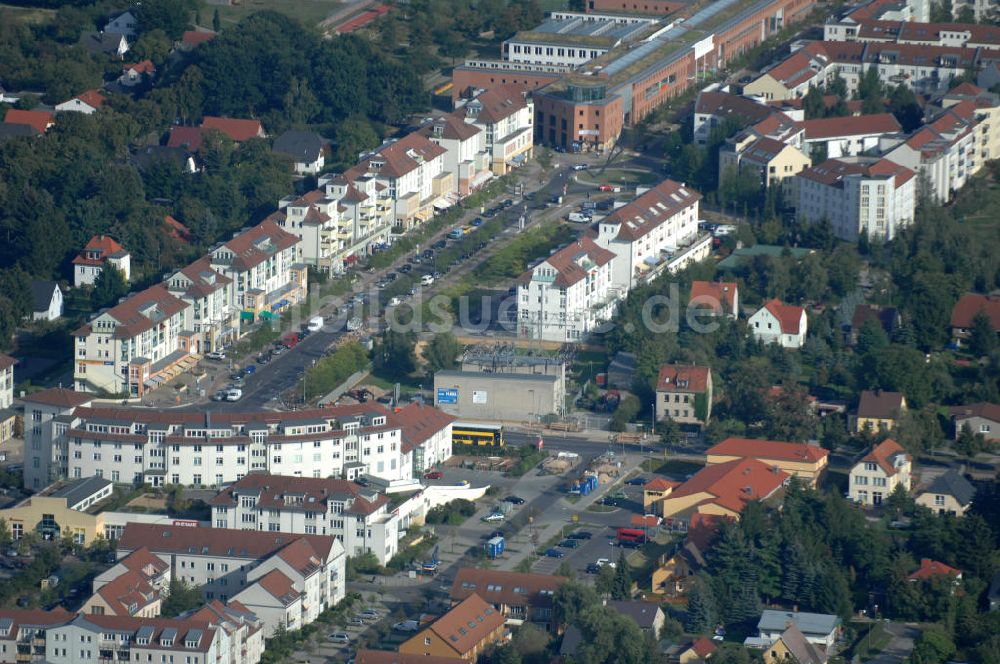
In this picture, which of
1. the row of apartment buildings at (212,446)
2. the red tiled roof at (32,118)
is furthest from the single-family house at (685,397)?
the red tiled roof at (32,118)

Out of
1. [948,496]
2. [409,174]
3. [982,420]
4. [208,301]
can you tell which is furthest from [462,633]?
[409,174]

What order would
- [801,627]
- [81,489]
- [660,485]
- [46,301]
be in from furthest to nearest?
[46,301], [660,485], [81,489], [801,627]

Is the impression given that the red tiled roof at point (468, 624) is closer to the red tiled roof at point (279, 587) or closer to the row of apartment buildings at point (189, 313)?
the red tiled roof at point (279, 587)

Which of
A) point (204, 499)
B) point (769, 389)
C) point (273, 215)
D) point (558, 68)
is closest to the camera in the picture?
point (204, 499)

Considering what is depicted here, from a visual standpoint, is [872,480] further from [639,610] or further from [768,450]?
[639,610]

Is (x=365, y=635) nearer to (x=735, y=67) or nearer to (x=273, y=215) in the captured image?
(x=273, y=215)

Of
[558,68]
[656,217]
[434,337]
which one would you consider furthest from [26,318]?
[558,68]
